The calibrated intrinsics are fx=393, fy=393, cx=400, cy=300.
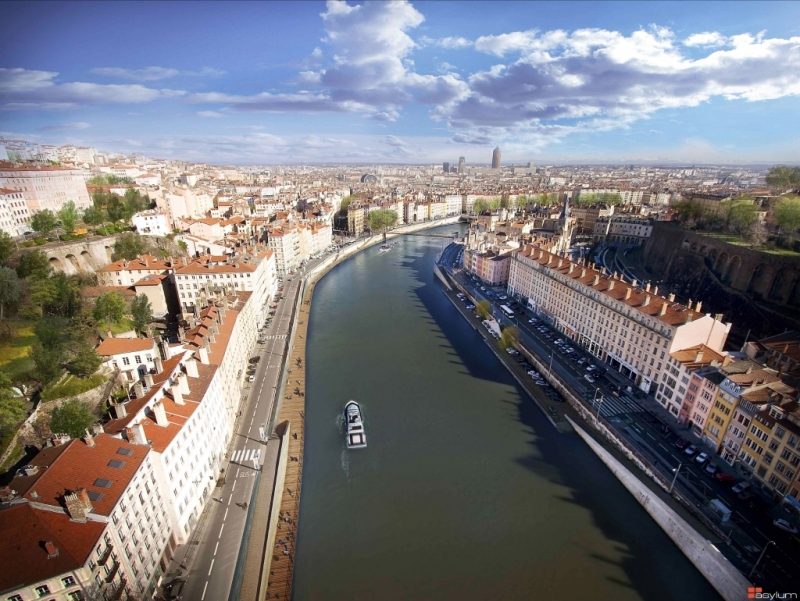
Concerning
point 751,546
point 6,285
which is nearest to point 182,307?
point 6,285

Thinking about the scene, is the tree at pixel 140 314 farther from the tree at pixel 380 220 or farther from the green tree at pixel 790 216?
the green tree at pixel 790 216

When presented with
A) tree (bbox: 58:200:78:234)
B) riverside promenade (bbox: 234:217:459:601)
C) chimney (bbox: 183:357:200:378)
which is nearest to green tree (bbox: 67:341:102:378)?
chimney (bbox: 183:357:200:378)

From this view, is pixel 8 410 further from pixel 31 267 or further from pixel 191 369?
pixel 31 267

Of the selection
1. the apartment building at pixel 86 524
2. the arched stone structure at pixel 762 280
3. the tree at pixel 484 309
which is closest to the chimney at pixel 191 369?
the apartment building at pixel 86 524

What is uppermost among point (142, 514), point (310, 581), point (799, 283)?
point (799, 283)

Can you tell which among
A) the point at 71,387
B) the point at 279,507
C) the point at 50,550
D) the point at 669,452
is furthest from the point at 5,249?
the point at 669,452

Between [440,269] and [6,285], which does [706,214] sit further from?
[6,285]

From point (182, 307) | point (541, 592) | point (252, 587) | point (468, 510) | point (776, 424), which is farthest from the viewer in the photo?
point (182, 307)

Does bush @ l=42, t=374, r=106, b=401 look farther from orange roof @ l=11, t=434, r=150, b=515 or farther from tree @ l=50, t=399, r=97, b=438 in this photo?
→ orange roof @ l=11, t=434, r=150, b=515
